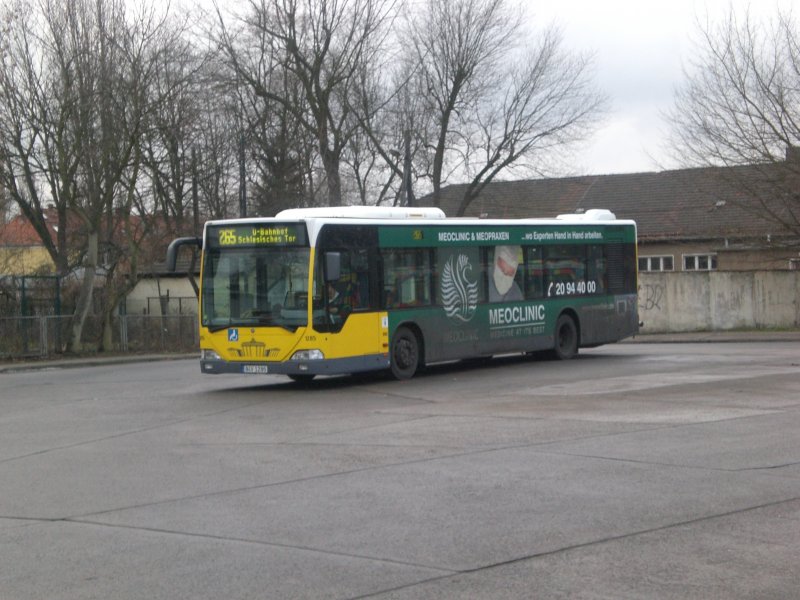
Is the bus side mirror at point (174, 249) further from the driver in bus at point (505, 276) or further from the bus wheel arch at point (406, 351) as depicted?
the driver in bus at point (505, 276)

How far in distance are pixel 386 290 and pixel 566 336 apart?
627 centimetres

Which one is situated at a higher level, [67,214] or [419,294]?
[67,214]

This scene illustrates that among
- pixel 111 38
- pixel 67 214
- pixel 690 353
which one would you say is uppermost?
pixel 111 38

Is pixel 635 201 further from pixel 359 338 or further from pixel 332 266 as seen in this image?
pixel 332 266

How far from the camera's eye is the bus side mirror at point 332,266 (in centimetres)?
1902

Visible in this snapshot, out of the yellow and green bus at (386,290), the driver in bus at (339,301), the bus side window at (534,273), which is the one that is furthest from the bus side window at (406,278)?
the bus side window at (534,273)

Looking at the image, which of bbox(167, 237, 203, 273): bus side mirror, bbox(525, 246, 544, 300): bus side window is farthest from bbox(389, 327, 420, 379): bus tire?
bbox(167, 237, 203, 273): bus side mirror

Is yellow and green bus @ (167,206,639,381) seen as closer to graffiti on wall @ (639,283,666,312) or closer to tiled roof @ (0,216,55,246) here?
graffiti on wall @ (639,283,666,312)

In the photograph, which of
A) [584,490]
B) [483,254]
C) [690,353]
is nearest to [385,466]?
[584,490]

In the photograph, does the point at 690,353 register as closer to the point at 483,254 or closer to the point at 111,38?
the point at 483,254

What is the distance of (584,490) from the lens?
955cm

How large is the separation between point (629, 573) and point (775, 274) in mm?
36040

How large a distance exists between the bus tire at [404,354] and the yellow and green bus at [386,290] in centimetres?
2

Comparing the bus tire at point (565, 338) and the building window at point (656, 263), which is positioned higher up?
the building window at point (656, 263)
